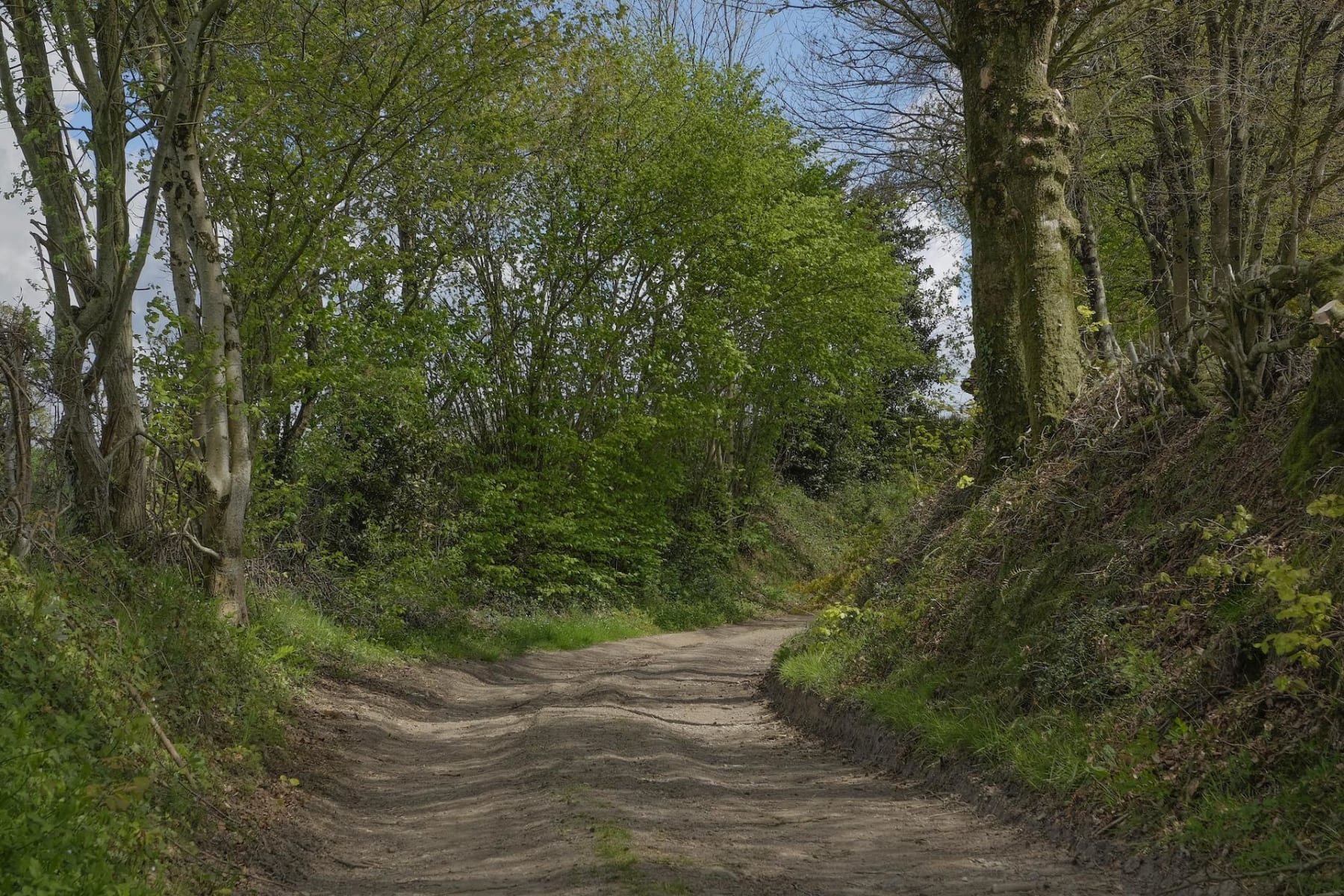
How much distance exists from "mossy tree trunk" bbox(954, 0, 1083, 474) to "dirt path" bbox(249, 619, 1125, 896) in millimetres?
4289

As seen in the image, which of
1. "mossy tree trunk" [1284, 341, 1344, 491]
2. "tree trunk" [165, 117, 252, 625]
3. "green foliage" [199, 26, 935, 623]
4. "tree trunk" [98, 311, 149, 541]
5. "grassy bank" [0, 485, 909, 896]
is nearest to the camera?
"grassy bank" [0, 485, 909, 896]

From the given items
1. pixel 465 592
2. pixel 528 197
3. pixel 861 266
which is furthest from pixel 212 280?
pixel 861 266

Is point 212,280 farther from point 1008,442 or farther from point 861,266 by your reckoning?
point 861,266

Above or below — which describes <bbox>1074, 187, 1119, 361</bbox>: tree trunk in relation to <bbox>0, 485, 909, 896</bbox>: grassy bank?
above

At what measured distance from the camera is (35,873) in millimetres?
4027

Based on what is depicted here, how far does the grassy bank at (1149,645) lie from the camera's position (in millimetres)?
4949

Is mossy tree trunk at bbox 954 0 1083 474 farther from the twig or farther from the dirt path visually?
the twig

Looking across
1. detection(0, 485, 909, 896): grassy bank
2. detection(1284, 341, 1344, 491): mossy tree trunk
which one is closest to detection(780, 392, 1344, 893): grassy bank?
detection(1284, 341, 1344, 491): mossy tree trunk

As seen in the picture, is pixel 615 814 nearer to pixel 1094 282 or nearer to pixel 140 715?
pixel 140 715

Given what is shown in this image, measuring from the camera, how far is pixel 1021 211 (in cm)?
1113

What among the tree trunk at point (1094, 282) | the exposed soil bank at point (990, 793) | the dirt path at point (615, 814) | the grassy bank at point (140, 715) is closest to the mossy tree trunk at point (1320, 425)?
the exposed soil bank at point (990, 793)

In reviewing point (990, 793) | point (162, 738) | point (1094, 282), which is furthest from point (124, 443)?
point (1094, 282)

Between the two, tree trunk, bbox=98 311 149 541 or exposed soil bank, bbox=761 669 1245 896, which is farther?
tree trunk, bbox=98 311 149 541

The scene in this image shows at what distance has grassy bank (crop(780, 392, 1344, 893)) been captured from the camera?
4.95 meters
